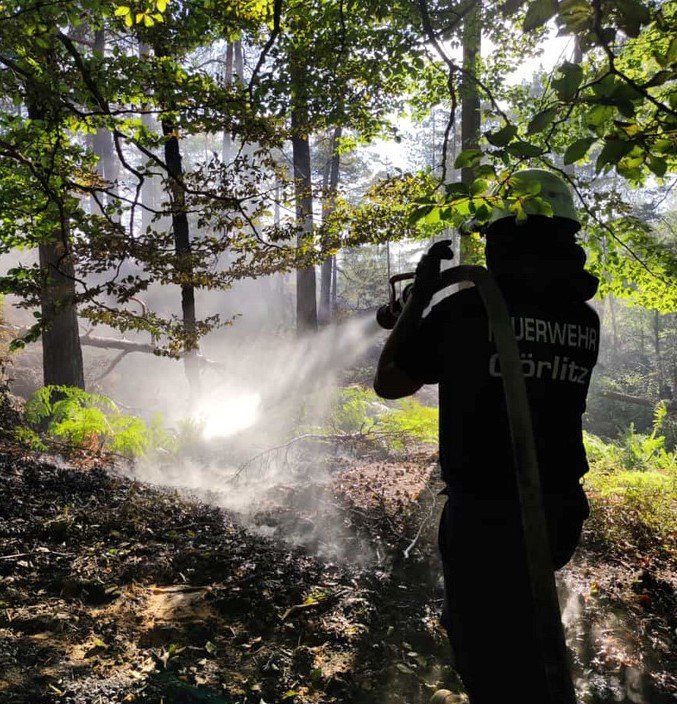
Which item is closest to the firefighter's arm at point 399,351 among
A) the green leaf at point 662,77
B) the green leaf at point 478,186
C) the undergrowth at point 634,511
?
the green leaf at point 478,186

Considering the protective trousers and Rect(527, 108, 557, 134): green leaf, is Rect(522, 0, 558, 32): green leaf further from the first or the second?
the protective trousers

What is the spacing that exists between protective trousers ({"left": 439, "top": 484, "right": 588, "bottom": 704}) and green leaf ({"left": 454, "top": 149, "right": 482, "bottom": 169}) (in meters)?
1.36

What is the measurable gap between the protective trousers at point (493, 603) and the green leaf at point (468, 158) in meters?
1.36

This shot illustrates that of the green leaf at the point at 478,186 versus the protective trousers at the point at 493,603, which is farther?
the protective trousers at the point at 493,603

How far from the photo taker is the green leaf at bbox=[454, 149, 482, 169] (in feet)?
4.99

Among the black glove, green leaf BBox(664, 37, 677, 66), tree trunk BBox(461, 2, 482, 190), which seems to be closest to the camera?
green leaf BBox(664, 37, 677, 66)

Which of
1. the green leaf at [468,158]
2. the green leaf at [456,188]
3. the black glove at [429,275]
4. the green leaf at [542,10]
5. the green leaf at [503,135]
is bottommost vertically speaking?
the black glove at [429,275]

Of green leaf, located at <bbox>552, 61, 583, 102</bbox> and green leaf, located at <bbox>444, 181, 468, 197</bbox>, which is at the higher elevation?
green leaf, located at <bbox>552, 61, 583, 102</bbox>

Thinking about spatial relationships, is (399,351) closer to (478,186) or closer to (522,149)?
(478,186)

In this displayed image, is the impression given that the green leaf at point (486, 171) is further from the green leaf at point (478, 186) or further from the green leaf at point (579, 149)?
the green leaf at point (579, 149)

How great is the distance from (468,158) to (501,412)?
1.08 meters

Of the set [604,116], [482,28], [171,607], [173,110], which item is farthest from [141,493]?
[482,28]

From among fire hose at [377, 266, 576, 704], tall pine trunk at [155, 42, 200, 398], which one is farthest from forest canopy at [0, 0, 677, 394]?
fire hose at [377, 266, 576, 704]

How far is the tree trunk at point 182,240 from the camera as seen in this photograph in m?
5.84
